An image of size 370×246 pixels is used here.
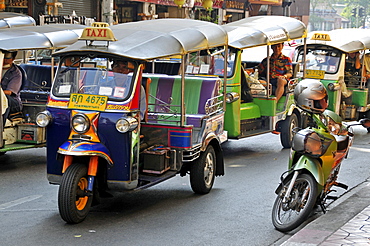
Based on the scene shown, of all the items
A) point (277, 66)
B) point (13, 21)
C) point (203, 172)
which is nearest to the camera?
point (203, 172)

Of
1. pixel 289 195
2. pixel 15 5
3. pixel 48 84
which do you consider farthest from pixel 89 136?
pixel 15 5

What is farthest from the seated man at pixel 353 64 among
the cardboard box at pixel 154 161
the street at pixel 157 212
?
the cardboard box at pixel 154 161

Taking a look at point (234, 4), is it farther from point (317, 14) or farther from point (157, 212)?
point (317, 14)

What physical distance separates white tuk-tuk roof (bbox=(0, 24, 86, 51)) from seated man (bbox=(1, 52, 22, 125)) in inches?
10.9

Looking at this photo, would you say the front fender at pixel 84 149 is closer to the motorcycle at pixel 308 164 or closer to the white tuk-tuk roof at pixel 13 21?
the motorcycle at pixel 308 164

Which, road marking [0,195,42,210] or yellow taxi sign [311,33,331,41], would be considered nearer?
road marking [0,195,42,210]

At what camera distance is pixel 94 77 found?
23.0ft

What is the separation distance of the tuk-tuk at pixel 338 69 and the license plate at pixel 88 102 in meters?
7.18

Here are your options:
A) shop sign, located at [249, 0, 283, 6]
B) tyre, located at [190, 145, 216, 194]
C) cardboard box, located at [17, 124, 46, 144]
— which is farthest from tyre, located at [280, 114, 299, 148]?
shop sign, located at [249, 0, 283, 6]

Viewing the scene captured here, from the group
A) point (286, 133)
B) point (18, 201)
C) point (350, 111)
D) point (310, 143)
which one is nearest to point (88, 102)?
point (18, 201)

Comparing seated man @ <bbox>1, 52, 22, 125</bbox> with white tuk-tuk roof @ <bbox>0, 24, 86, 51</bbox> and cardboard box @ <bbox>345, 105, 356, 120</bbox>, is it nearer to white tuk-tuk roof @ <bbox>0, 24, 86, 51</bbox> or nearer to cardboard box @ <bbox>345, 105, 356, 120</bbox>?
white tuk-tuk roof @ <bbox>0, 24, 86, 51</bbox>

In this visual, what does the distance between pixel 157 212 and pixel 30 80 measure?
4.62 meters

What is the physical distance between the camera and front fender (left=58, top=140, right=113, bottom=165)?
6426 mm

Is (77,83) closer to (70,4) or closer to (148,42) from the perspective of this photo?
(148,42)
